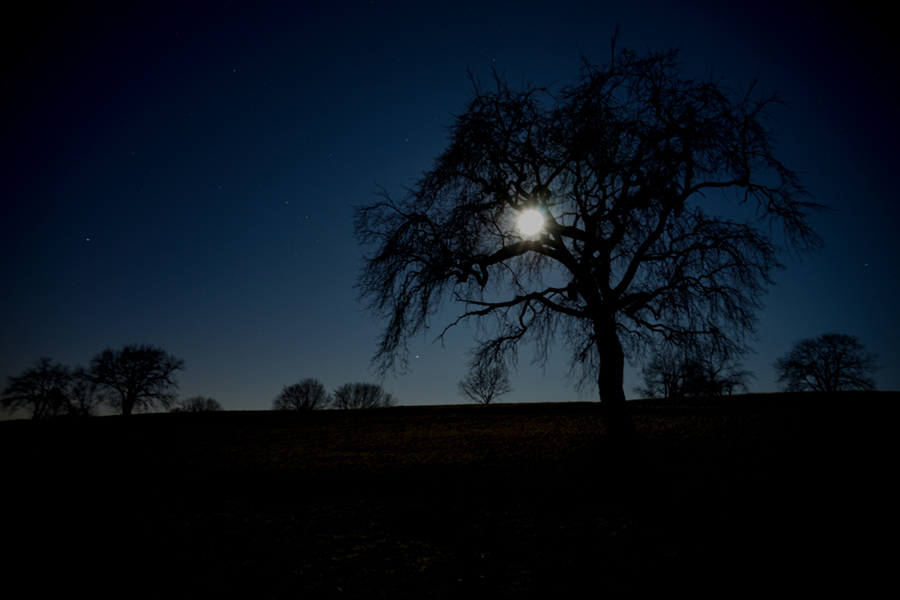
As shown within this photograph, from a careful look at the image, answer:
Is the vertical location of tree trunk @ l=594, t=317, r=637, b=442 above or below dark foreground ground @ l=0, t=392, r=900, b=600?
above

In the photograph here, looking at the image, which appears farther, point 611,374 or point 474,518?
point 611,374

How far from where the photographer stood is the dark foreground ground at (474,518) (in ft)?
12.7

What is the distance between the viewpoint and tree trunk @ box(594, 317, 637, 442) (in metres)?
7.79

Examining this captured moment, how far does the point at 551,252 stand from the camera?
8633mm

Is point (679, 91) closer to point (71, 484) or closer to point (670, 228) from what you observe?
point (670, 228)

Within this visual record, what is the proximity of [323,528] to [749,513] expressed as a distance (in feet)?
21.2

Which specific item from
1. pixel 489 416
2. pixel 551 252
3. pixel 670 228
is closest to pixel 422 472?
pixel 551 252

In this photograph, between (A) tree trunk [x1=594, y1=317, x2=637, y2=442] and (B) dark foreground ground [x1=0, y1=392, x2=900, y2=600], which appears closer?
(B) dark foreground ground [x1=0, y1=392, x2=900, y2=600]

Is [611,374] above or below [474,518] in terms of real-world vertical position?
above

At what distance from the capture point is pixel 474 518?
5.82m

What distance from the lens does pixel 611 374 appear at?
7898mm

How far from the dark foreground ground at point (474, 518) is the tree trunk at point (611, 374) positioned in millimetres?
785

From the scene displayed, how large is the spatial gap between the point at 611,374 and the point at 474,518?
4263mm

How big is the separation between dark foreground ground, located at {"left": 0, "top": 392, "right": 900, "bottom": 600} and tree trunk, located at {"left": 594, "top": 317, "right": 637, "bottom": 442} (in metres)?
0.79
